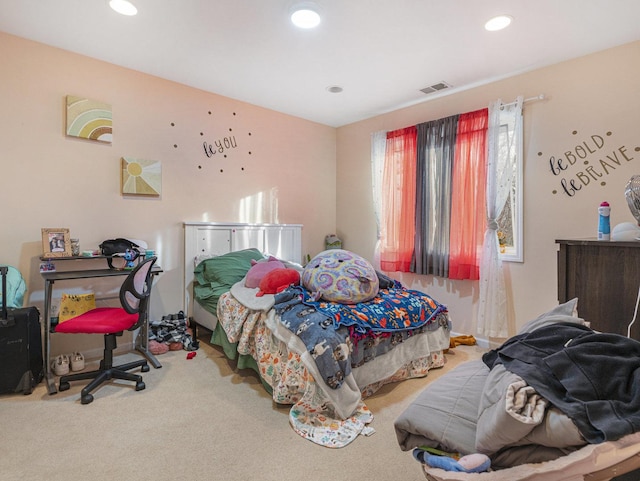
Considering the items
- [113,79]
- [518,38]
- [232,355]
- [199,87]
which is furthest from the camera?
[199,87]

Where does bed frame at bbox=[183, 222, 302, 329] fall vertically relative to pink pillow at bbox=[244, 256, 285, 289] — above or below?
above

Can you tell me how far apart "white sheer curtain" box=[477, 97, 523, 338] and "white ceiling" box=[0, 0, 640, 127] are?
1.41 ft

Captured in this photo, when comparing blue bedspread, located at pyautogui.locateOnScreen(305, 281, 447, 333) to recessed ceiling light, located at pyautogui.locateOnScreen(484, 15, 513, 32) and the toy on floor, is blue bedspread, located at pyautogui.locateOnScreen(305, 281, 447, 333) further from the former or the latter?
recessed ceiling light, located at pyautogui.locateOnScreen(484, 15, 513, 32)

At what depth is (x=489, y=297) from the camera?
3240 mm

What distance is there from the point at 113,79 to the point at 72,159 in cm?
81

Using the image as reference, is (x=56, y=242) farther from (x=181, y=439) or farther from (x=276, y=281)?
(x=181, y=439)

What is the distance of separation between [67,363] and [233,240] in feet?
5.86

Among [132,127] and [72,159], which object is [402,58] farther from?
[72,159]

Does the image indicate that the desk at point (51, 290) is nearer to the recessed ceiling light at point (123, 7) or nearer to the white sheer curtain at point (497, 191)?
the recessed ceiling light at point (123, 7)

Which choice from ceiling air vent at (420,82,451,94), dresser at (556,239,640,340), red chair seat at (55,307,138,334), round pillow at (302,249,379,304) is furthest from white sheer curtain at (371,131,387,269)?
red chair seat at (55,307,138,334)

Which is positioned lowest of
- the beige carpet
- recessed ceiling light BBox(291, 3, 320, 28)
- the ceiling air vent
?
the beige carpet

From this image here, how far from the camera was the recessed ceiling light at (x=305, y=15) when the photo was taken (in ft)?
7.22

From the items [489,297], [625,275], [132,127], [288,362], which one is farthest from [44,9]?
[489,297]

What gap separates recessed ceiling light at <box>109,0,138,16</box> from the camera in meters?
2.20
